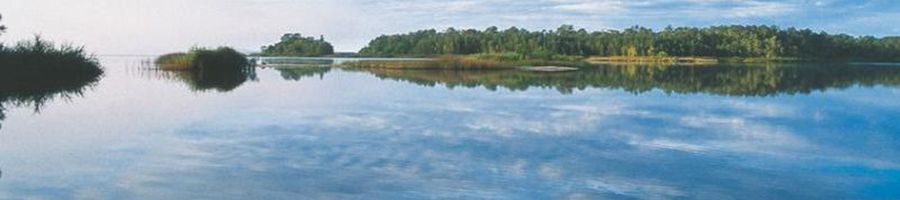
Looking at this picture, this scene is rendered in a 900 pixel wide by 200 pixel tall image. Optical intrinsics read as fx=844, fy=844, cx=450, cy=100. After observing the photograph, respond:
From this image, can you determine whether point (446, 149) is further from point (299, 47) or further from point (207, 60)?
point (299, 47)

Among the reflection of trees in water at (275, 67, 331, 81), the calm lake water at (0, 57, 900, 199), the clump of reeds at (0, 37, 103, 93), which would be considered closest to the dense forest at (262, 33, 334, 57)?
the reflection of trees in water at (275, 67, 331, 81)

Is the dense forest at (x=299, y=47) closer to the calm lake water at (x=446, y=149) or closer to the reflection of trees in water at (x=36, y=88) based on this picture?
the reflection of trees in water at (x=36, y=88)

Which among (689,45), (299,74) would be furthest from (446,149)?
(689,45)

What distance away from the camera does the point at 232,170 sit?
805 centimetres

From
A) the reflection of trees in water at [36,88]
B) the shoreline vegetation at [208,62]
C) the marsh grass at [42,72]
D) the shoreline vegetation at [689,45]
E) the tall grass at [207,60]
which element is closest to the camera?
the reflection of trees in water at [36,88]

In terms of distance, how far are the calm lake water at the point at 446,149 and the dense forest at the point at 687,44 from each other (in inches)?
2886

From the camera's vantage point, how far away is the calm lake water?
719cm

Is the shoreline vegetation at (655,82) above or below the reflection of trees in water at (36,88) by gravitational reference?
below

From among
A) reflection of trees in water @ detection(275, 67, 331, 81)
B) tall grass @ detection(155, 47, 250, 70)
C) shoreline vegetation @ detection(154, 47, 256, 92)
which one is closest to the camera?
reflection of trees in water @ detection(275, 67, 331, 81)

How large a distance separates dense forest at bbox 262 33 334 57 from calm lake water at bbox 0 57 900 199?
9308 cm

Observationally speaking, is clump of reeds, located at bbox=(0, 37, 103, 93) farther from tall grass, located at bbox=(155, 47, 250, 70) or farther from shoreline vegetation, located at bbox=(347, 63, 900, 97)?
shoreline vegetation, located at bbox=(347, 63, 900, 97)

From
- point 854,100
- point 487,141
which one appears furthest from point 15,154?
point 854,100

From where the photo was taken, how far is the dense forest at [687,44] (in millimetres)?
92500

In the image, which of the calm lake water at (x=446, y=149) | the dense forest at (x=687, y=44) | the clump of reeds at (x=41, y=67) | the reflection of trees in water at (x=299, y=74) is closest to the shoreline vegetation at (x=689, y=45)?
the dense forest at (x=687, y=44)
